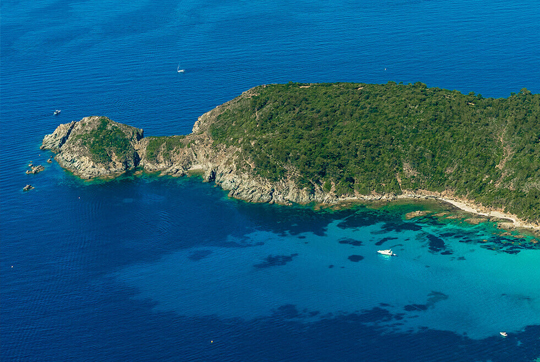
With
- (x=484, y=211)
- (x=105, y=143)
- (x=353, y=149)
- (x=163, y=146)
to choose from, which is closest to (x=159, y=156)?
(x=163, y=146)

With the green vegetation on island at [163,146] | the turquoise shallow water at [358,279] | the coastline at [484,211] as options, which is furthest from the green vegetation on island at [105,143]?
the coastline at [484,211]

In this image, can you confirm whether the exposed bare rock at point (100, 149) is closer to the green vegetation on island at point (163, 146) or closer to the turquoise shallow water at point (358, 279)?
the green vegetation on island at point (163, 146)

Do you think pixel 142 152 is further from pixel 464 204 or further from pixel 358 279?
pixel 464 204

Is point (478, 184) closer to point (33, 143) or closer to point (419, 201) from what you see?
point (419, 201)

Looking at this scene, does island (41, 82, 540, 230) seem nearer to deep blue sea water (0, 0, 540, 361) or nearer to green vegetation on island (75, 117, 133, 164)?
green vegetation on island (75, 117, 133, 164)

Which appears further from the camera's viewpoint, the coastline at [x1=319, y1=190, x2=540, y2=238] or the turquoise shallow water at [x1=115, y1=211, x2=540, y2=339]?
the coastline at [x1=319, y1=190, x2=540, y2=238]

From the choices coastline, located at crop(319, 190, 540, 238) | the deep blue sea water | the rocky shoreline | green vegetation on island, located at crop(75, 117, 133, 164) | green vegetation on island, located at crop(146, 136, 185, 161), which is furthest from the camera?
green vegetation on island, located at crop(75, 117, 133, 164)

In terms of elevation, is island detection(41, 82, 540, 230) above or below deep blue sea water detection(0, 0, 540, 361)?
above

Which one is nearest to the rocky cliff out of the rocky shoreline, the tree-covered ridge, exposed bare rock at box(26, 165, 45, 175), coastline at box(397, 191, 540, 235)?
the rocky shoreline
